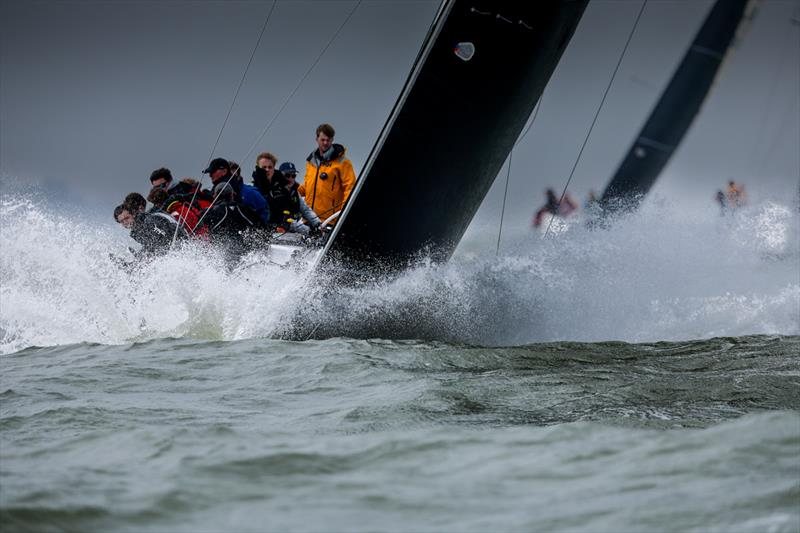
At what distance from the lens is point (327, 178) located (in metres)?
7.42

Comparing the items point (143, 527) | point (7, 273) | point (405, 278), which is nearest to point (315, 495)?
point (143, 527)

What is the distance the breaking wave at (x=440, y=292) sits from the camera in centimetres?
532

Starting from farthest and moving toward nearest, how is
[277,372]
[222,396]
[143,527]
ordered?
[277,372] → [222,396] → [143,527]

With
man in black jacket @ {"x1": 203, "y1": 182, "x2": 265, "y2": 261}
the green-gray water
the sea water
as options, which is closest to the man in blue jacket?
man in black jacket @ {"x1": 203, "y1": 182, "x2": 265, "y2": 261}

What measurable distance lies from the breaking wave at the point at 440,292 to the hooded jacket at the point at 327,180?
148cm

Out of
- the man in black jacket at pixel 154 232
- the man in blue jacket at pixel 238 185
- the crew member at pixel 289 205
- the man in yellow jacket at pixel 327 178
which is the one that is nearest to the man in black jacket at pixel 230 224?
the man in blue jacket at pixel 238 185

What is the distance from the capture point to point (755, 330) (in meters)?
5.25

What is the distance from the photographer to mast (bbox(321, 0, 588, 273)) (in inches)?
213

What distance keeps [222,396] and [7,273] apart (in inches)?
153

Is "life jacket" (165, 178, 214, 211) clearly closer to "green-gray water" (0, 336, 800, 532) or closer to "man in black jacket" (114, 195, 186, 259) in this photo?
"man in black jacket" (114, 195, 186, 259)

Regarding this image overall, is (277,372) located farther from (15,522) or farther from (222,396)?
(15,522)

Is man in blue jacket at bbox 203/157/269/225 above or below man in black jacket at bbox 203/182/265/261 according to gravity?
above

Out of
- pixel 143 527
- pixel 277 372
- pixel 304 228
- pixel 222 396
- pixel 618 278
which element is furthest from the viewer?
pixel 304 228

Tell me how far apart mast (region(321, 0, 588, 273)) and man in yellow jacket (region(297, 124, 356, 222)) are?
5.55 ft
